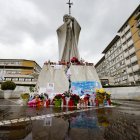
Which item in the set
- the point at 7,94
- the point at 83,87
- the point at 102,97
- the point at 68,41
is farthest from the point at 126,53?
the point at 102,97

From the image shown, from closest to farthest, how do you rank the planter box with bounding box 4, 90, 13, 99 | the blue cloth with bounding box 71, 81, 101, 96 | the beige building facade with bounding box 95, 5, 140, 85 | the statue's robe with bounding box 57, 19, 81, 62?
1. the blue cloth with bounding box 71, 81, 101, 96
2. the statue's robe with bounding box 57, 19, 81, 62
3. the planter box with bounding box 4, 90, 13, 99
4. the beige building facade with bounding box 95, 5, 140, 85

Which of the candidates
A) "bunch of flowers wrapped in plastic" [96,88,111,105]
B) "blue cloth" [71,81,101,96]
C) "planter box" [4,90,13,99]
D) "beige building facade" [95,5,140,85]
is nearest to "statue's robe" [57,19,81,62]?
"blue cloth" [71,81,101,96]

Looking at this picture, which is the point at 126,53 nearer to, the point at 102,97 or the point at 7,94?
the point at 7,94

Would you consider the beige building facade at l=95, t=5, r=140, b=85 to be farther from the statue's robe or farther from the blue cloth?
the blue cloth

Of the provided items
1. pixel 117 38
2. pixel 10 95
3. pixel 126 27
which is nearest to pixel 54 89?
pixel 10 95

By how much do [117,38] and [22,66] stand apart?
51.0 metres

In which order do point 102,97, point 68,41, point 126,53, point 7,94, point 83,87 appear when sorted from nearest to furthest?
point 102,97
point 83,87
point 68,41
point 7,94
point 126,53

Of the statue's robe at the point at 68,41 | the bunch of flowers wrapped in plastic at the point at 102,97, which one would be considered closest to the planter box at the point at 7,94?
the statue's robe at the point at 68,41

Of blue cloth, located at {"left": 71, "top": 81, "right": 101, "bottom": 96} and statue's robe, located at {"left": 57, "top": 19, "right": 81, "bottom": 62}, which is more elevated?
statue's robe, located at {"left": 57, "top": 19, "right": 81, "bottom": 62}

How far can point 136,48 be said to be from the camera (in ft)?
173

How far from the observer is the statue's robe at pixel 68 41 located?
2495 cm

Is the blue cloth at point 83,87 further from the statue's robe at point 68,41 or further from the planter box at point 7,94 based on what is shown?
the planter box at point 7,94

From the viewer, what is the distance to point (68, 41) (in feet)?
83.6

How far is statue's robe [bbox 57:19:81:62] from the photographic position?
25.0 m
